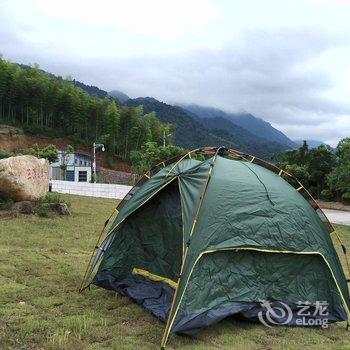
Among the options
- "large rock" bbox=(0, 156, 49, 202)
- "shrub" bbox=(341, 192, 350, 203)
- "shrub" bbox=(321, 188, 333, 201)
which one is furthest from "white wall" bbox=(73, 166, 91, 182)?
"large rock" bbox=(0, 156, 49, 202)

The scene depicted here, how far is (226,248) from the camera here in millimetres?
5637

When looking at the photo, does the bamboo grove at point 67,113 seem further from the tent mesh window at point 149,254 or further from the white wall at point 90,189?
the tent mesh window at point 149,254

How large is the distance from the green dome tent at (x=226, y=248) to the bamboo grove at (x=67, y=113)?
50.5 m

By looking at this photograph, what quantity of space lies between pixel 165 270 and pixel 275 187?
198 cm

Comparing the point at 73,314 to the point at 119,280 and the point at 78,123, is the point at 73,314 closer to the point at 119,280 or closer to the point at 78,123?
the point at 119,280

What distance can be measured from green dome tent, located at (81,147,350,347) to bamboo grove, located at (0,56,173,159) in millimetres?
50452

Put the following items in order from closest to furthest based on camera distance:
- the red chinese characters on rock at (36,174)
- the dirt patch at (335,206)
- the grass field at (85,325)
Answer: the grass field at (85,325) < the red chinese characters on rock at (36,174) < the dirt patch at (335,206)

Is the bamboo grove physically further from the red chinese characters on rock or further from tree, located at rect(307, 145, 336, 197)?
the red chinese characters on rock

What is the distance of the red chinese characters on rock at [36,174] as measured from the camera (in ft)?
45.5

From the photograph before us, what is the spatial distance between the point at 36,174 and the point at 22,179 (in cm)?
68

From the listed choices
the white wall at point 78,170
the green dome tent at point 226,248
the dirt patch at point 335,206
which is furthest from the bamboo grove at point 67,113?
the green dome tent at point 226,248

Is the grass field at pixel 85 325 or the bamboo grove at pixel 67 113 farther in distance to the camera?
the bamboo grove at pixel 67 113

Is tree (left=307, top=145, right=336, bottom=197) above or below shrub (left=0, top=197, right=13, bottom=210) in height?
above

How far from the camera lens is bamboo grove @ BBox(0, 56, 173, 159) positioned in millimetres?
55062
